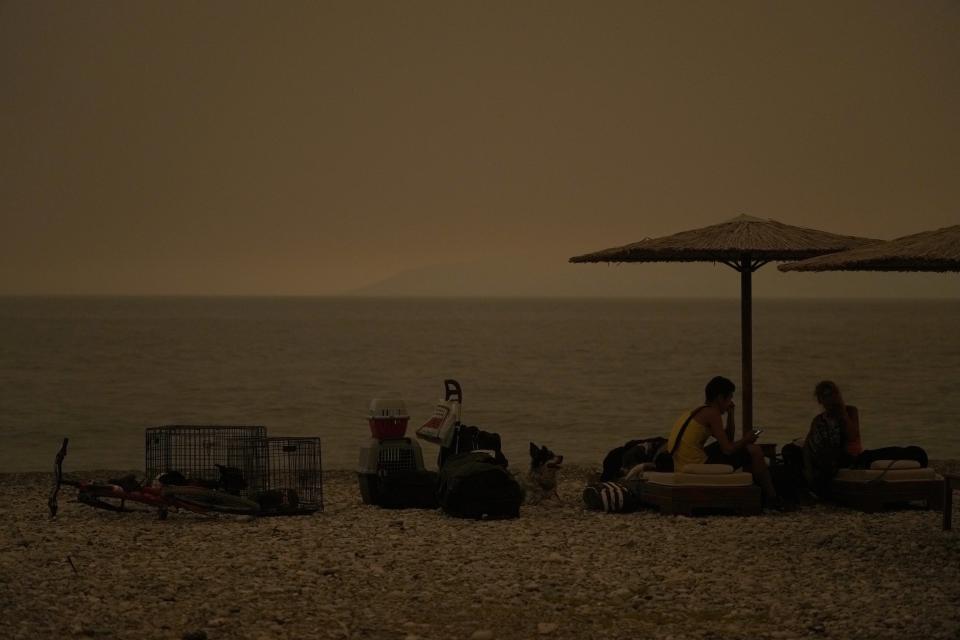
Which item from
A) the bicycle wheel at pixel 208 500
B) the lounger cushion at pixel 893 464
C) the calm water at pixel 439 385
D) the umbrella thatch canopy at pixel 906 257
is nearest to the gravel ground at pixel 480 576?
the bicycle wheel at pixel 208 500

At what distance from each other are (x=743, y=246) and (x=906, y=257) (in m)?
2.05

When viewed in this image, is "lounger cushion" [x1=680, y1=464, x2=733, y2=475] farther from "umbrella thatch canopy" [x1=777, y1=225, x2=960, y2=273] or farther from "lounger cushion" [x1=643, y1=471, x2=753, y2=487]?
"umbrella thatch canopy" [x1=777, y1=225, x2=960, y2=273]

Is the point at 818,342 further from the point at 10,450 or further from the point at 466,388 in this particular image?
the point at 10,450

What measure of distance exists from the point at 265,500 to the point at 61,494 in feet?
7.03

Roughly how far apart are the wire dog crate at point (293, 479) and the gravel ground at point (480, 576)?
0.86 feet

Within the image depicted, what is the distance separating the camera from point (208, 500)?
938cm

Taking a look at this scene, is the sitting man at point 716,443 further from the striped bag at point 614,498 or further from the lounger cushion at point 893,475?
the lounger cushion at point 893,475

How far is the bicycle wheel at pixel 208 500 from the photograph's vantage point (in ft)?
30.5

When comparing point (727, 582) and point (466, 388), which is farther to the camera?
point (466, 388)

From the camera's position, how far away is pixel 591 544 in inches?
328

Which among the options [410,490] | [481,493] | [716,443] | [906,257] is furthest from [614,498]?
[906,257]

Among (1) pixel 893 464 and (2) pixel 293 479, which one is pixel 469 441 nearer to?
(2) pixel 293 479

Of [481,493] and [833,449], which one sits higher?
[833,449]

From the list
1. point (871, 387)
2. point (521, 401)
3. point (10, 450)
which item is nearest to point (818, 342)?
point (871, 387)
